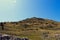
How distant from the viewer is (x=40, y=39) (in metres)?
52.0

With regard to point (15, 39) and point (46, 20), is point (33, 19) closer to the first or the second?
point (46, 20)

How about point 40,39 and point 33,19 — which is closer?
point 40,39

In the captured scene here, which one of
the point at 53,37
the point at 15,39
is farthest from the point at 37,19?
the point at 15,39

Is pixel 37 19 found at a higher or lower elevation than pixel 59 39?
higher

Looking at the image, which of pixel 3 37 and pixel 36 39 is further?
pixel 36 39

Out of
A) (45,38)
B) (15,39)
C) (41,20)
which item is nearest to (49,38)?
(45,38)

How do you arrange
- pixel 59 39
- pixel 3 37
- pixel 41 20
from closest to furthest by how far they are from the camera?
1. pixel 3 37
2. pixel 59 39
3. pixel 41 20

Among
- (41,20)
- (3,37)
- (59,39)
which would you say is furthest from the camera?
(41,20)

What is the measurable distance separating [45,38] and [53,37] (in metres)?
2.59

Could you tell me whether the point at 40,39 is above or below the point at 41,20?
below

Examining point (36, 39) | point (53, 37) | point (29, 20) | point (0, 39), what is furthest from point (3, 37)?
point (29, 20)

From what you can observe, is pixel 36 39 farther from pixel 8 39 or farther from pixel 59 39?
pixel 8 39

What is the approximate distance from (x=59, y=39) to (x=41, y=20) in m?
69.1

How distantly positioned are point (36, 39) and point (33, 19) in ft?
223
